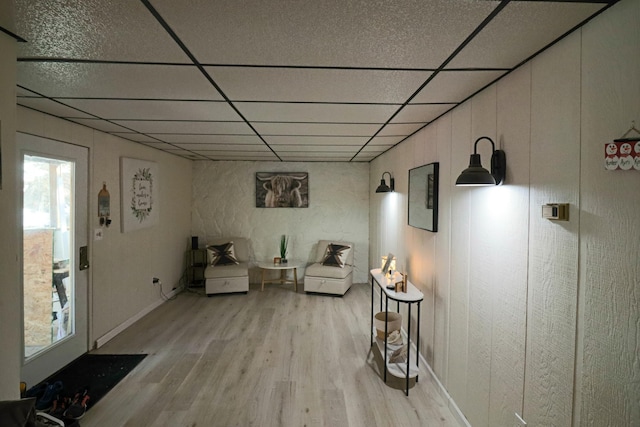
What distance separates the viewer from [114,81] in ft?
5.68

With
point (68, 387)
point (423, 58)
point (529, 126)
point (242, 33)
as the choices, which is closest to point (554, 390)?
point (529, 126)

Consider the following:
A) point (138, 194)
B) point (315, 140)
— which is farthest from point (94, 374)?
point (315, 140)

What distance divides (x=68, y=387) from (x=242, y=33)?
3.13 metres

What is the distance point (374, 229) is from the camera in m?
5.19

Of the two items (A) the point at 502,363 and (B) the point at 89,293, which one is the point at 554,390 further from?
(B) the point at 89,293

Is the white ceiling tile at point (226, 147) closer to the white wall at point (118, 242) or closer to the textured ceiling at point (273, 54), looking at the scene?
the white wall at point (118, 242)

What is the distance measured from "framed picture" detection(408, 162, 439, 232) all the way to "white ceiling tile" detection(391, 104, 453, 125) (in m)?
0.39

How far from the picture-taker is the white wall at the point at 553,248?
102 cm

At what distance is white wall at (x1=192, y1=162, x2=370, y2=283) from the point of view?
558cm

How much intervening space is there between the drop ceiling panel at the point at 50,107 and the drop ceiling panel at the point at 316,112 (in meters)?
1.38

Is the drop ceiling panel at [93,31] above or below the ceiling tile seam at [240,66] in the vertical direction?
below

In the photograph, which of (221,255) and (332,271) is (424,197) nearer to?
(332,271)

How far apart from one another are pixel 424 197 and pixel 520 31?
166cm

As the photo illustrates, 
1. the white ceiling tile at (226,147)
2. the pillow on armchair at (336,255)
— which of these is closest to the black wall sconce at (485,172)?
the white ceiling tile at (226,147)
